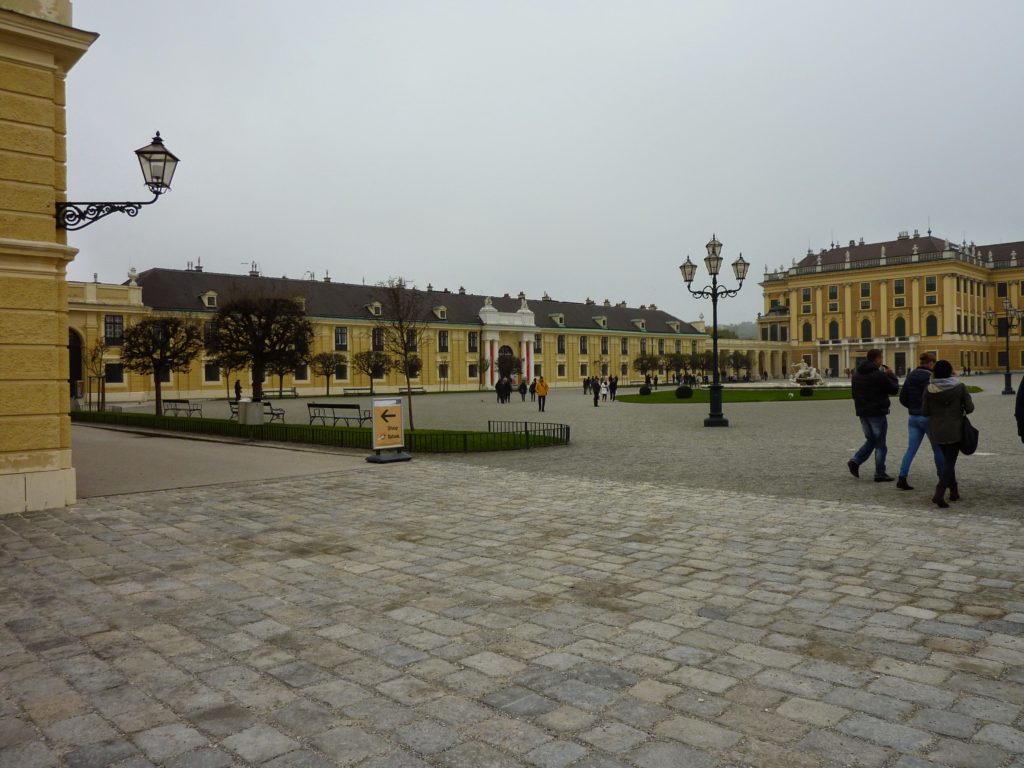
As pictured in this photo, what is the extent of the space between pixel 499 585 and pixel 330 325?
64492mm

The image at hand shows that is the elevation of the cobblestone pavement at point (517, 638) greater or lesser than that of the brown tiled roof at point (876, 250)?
lesser

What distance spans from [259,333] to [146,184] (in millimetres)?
24275

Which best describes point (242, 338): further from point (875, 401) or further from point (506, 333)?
point (506, 333)

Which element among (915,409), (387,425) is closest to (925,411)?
(915,409)

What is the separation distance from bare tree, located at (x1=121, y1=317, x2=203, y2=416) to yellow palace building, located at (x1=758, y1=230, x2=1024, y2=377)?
83401 millimetres

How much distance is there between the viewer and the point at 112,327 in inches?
2146

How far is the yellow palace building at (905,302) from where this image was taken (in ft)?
299

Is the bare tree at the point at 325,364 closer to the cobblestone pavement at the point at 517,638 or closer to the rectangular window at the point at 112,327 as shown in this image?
the rectangular window at the point at 112,327

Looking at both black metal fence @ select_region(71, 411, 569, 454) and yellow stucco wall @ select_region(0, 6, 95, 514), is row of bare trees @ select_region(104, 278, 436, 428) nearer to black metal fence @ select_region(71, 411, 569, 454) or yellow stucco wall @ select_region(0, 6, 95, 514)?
black metal fence @ select_region(71, 411, 569, 454)

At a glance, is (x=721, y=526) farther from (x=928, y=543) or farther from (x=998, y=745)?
(x=998, y=745)

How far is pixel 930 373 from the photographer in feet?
34.0

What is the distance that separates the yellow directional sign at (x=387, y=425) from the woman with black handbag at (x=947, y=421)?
9604 mm

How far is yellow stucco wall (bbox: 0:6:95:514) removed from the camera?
374 inches

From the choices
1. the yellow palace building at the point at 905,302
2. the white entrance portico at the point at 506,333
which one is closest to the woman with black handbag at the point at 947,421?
the white entrance portico at the point at 506,333
